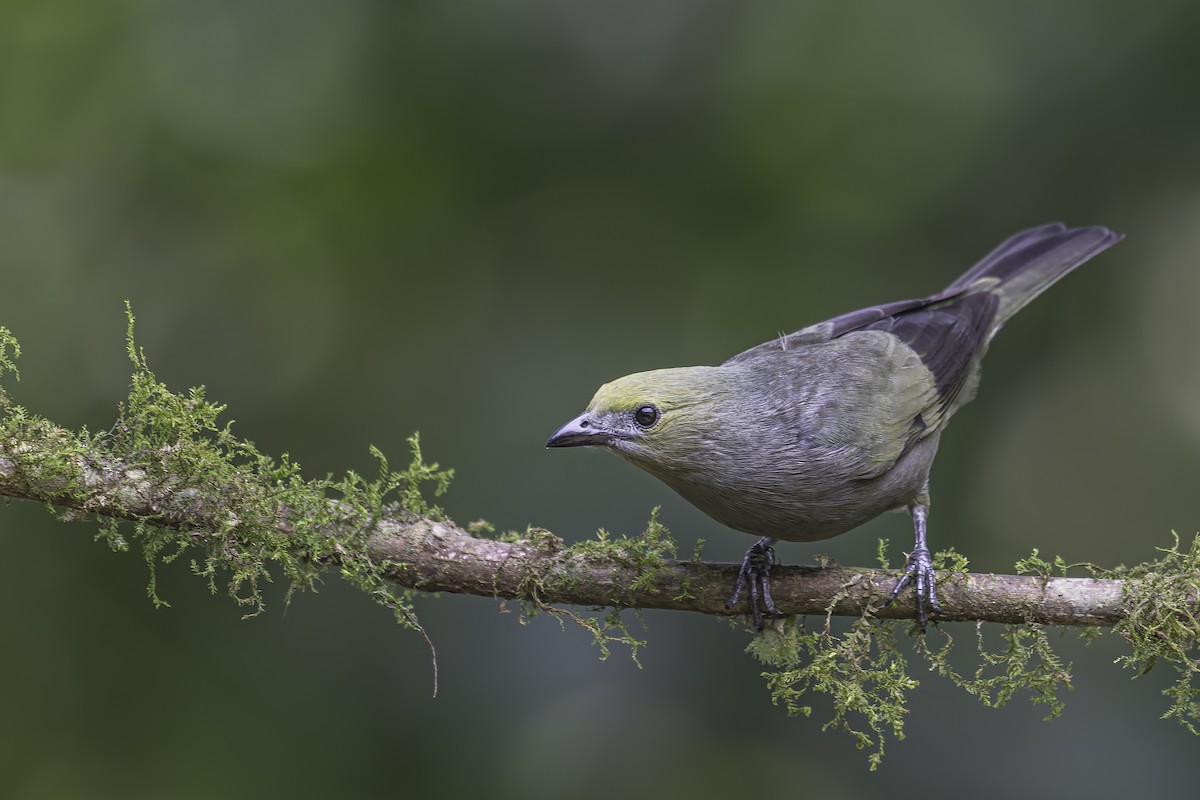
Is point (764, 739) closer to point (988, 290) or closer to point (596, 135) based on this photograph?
point (988, 290)

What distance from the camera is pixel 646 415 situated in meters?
3.68

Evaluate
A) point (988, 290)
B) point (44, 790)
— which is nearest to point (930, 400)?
point (988, 290)

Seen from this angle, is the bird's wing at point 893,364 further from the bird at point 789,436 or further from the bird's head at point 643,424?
the bird's head at point 643,424

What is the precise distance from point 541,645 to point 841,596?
1437 millimetres

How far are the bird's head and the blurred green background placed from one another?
84cm

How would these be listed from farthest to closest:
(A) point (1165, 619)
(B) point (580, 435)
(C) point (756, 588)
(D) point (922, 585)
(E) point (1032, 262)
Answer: (E) point (1032, 262) < (B) point (580, 435) < (C) point (756, 588) < (D) point (922, 585) < (A) point (1165, 619)

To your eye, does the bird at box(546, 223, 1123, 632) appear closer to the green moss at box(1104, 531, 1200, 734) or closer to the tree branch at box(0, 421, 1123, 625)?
the tree branch at box(0, 421, 1123, 625)

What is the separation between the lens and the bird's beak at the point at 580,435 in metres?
3.63

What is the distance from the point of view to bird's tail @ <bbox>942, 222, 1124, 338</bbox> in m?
5.06

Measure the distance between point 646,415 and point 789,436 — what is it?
0.56m

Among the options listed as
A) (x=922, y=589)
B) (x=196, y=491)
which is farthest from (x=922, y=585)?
(x=196, y=491)

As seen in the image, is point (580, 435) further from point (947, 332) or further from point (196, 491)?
point (947, 332)

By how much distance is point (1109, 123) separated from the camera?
16.9 feet

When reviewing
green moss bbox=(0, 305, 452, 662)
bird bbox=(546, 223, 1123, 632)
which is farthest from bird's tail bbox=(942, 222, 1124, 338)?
green moss bbox=(0, 305, 452, 662)
